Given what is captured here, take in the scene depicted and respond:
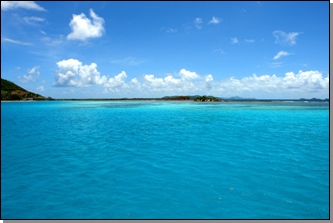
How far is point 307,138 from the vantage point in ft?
84.5

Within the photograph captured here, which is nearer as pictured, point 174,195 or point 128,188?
point 174,195

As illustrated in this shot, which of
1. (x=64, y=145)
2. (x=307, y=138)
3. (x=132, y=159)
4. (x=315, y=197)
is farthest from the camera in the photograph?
(x=307, y=138)

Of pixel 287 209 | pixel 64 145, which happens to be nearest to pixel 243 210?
pixel 287 209

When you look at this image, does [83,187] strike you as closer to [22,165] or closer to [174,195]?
[174,195]

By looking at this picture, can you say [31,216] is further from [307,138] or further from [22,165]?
[307,138]

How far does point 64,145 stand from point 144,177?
13.6 meters

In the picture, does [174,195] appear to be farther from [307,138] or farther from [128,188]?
[307,138]

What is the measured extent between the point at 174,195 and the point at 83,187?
18.1 ft

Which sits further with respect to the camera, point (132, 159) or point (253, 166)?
A: point (132, 159)

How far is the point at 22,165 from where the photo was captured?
1619 centimetres

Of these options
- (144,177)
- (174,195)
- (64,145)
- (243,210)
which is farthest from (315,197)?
(64,145)

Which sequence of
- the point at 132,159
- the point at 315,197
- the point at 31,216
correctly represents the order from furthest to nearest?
the point at 132,159 < the point at 315,197 < the point at 31,216

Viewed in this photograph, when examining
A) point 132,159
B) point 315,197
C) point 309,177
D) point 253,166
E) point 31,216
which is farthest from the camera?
point 132,159

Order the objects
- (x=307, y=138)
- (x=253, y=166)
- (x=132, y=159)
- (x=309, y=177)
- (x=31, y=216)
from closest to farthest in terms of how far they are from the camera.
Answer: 1. (x=31, y=216)
2. (x=309, y=177)
3. (x=253, y=166)
4. (x=132, y=159)
5. (x=307, y=138)
